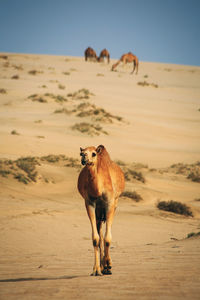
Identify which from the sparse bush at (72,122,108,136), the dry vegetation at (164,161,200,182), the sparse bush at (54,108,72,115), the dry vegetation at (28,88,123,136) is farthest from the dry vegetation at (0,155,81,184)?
the sparse bush at (54,108,72,115)

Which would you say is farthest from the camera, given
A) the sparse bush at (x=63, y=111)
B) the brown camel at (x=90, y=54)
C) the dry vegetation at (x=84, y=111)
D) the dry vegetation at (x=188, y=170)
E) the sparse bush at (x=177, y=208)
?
the brown camel at (x=90, y=54)

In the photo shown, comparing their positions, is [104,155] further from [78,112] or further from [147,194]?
[78,112]

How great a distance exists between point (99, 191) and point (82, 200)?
8238 millimetres

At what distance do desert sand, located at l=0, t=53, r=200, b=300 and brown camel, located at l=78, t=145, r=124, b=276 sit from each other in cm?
32

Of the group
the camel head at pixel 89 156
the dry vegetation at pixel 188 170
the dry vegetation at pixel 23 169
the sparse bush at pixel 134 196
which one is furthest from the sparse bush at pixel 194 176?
the camel head at pixel 89 156

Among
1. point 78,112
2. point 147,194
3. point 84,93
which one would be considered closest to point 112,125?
point 78,112

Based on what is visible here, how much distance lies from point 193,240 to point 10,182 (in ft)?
26.3

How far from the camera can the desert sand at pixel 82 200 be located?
453cm

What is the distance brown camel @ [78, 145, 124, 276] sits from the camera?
15.4 ft

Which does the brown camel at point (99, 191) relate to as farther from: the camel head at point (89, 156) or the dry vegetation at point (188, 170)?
the dry vegetation at point (188, 170)

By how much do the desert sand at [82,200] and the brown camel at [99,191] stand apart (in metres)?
0.32

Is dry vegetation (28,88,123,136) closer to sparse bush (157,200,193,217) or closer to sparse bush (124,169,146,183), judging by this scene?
sparse bush (124,169,146,183)

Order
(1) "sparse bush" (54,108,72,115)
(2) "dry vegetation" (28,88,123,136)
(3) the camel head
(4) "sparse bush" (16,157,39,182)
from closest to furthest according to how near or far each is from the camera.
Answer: (3) the camel head → (4) "sparse bush" (16,157,39,182) → (2) "dry vegetation" (28,88,123,136) → (1) "sparse bush" (54,108,72,115)

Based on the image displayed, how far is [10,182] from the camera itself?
1332 centimetres
